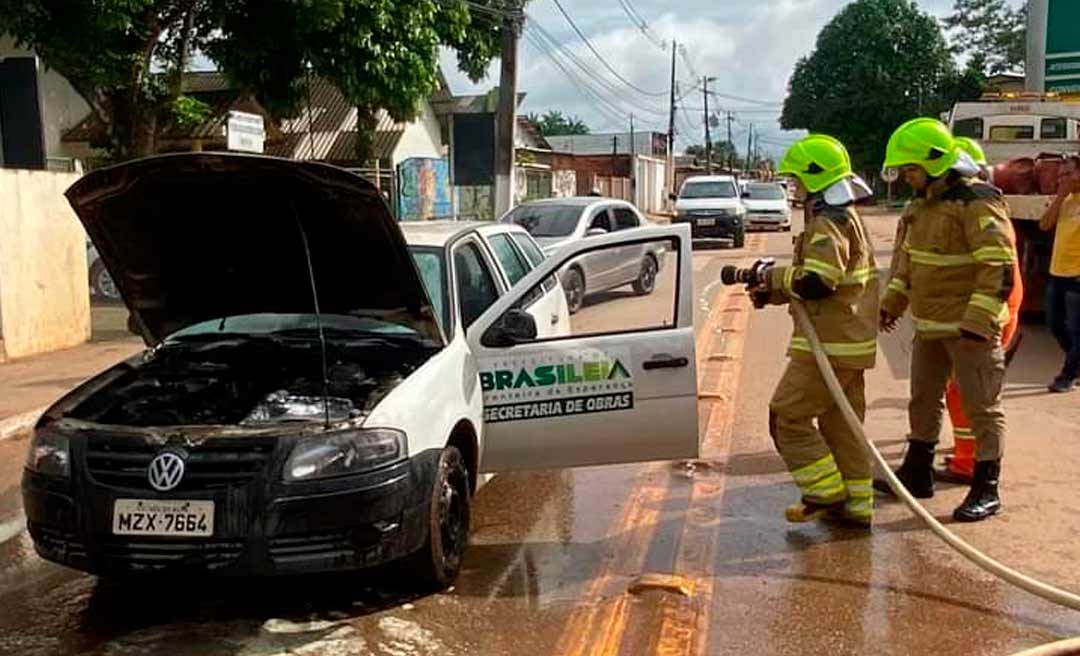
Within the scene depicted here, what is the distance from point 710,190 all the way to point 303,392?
21.6m

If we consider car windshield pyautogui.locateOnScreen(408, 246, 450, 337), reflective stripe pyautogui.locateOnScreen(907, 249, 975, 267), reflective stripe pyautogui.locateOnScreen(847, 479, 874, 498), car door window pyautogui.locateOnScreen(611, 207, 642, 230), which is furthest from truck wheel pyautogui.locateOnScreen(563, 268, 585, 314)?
car door window pyautogui.locateOnScreen(611, 207, 642, 230)

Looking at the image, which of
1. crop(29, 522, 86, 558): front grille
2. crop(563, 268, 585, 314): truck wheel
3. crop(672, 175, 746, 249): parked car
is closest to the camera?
crop(29, 522, 86, 558): front grille

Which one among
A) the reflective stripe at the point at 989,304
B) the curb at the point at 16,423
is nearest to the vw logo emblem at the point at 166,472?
the reflective stripe at the point at 989,304

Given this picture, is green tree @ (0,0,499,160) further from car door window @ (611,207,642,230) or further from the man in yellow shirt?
the man in yellow shirt

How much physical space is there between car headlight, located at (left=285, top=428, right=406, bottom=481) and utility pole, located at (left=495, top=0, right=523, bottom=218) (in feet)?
51.8

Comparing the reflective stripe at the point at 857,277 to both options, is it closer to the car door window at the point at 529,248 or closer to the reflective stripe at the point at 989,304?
the reflective stripe at the point at 989,304

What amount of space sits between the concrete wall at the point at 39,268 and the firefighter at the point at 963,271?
8141 mm

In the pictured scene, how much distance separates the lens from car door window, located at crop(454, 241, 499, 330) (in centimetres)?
563

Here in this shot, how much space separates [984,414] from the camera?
5.19 meters

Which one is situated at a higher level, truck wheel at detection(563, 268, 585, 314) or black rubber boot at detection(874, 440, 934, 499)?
truck wheel at detection(563, 268, 585, 314)

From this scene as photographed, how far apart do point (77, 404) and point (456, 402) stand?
1543 millimetres

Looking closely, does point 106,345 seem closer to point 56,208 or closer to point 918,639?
point 56,208

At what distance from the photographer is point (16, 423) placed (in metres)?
7.76

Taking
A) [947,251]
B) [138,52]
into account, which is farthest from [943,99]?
[947,251]
